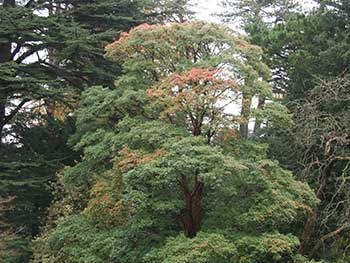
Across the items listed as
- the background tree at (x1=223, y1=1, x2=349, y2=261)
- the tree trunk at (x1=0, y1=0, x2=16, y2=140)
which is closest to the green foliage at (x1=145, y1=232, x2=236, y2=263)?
the background tree at (x1=223, y1=1, x2=349, y2=261)

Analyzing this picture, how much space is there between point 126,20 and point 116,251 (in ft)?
23.4

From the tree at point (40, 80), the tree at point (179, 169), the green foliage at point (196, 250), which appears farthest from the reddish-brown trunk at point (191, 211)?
the tree at point (40, 80)

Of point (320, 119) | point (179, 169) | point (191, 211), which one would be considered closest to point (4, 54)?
point (191, 211)

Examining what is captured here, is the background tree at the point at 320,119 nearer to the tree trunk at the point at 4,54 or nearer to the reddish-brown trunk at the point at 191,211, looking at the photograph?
the reddish-brown trunk at the point at 191,211

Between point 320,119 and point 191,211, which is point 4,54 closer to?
point 191,211

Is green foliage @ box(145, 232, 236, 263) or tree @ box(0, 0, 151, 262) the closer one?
green foliage @ box(145, 232, 236, 263)

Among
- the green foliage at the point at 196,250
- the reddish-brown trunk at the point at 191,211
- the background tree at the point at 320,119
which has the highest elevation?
the background tree at the point at 320,119

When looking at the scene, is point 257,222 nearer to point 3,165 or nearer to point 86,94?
point 86,94

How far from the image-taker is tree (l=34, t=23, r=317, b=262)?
8203 mm

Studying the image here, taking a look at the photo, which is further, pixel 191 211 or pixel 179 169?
pixel 191 211

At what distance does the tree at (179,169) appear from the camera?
8.20m

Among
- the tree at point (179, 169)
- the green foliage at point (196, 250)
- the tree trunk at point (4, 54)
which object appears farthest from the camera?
the tree trunk at point (4, 54)

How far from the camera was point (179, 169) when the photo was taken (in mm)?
7980

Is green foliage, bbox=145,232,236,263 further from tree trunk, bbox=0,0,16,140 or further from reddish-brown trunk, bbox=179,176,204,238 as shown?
tree trunk, bbox=0,0,16,140
